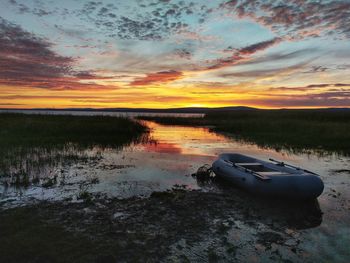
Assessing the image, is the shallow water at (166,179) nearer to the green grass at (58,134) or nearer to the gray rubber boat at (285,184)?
the gray rubber boat at (285,184)

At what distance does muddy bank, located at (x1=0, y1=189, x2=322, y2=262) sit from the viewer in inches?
223

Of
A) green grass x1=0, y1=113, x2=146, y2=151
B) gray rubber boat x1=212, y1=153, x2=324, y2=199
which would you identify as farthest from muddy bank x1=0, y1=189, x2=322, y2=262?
green grass x1=0, y1=113, x2=146, y2=151

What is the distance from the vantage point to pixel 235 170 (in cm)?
1072

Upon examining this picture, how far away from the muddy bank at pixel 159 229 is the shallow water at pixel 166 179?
18.1 inches

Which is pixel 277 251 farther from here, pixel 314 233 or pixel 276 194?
pixel 276 194

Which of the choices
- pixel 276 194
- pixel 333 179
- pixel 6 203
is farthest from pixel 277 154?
pixel 6 203

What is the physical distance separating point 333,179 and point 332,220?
4.90m

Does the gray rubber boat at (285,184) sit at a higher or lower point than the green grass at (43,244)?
higher

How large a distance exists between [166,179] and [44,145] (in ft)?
34.9

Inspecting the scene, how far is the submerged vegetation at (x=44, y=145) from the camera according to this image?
1266 cm

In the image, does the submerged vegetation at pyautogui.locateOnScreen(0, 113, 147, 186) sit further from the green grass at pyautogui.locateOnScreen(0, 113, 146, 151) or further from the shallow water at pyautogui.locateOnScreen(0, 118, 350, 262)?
the shallow water at pyautogui.locateOnScreen(0, 118, 350, 262)

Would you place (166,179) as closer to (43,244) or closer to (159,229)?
(159,229)

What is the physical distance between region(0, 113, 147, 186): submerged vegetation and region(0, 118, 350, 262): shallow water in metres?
0.68

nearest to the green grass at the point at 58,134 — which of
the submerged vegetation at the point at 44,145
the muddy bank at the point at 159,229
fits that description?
the submerged vegetation at the point at 44,145
